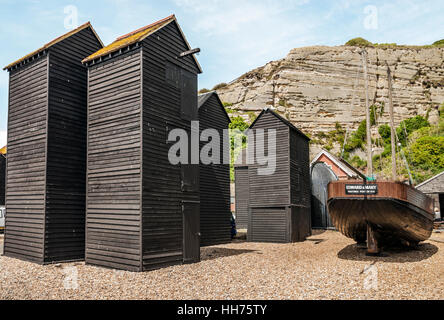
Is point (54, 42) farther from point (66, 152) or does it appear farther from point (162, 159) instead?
point (162, 159)

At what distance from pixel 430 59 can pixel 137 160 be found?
8263 centimetres

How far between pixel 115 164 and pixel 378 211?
915cm

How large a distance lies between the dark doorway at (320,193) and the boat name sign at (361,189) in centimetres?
1816

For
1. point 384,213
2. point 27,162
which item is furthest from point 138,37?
point 384,213

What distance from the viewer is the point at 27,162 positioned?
14.6m

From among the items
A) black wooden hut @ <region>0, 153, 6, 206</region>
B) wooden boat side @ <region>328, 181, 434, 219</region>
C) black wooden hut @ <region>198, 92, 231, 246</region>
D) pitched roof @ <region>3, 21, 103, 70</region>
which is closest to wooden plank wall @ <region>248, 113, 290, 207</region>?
black wooden hut @ <region>198, 92, 231, 246</region>

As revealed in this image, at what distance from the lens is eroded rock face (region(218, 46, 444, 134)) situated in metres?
69.3

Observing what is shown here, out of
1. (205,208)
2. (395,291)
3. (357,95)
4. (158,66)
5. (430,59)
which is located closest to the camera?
(395,291)

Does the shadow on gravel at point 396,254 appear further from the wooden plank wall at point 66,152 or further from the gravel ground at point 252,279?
the wooden plank wall at point 66,152

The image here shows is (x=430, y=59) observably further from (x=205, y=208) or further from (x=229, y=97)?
(x=205, y=208)

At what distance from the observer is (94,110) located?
43.8 feet

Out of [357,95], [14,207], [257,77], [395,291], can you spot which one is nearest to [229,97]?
[257,77]

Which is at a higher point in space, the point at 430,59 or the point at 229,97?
the point at 430,59
